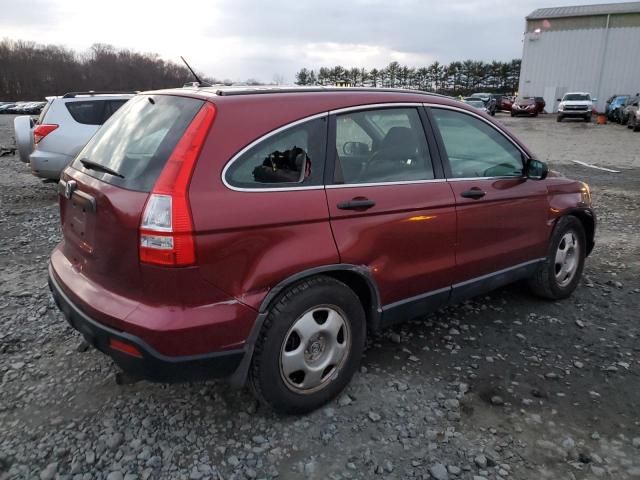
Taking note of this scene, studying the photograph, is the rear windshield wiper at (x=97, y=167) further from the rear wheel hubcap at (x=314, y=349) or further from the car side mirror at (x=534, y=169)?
the car side mirror at (x=534, y=169)

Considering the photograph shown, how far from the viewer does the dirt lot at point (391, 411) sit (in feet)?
8.05

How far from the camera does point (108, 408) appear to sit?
2.85m

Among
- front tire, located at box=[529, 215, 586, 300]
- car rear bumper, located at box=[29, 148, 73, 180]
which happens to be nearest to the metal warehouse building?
front tire, located at box=[529, 215, 586, 300]

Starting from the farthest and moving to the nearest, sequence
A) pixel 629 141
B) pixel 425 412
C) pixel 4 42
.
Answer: pixel 4 42
pixel 629 141
pixel 425 412

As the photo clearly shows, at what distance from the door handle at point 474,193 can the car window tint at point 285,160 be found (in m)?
1.13

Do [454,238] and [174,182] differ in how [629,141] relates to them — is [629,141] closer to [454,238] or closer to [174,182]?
[454,238]

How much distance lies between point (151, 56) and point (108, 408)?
3219 inches

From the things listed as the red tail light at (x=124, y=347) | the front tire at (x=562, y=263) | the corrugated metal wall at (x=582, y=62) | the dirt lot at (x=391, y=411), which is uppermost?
the corrugated metal wall at (x=582, y=62)

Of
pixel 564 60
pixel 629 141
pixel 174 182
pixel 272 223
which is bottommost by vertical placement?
pixel 629 141

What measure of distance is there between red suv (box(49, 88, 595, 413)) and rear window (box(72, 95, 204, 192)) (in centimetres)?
1

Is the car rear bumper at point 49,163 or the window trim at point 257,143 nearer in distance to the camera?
the window trim at point 257,143

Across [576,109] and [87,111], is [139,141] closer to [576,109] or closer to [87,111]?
[87,111]

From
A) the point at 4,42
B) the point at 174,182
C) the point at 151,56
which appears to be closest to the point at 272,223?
the point at 174,182

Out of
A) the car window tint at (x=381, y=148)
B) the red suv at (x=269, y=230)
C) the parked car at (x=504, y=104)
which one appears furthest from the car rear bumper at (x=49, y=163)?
the parked car at (x=504, y=104)
